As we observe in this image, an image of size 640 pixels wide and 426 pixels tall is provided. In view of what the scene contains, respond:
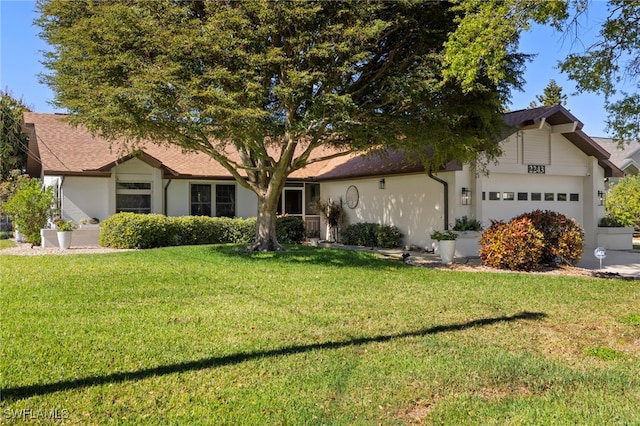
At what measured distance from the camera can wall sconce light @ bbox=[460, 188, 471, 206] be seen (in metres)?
14.7

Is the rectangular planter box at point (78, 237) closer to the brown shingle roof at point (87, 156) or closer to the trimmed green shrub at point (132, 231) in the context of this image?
the trimmed green shrub at point (132, 231)

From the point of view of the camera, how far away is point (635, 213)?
21.2m

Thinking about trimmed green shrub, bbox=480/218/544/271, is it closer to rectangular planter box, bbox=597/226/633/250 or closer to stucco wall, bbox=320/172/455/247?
stucco wall, bbox=320/172/455/247

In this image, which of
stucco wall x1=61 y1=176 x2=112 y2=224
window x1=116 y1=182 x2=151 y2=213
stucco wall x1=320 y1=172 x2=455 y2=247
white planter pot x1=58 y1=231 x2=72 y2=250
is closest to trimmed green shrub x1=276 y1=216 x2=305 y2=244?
stucco wall x1=320 y1=172 x2=455 y2=247

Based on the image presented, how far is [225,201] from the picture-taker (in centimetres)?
2025

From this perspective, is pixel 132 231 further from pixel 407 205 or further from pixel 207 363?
pixel 207 363

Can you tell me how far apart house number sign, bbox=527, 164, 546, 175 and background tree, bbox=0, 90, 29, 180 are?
76.6ft

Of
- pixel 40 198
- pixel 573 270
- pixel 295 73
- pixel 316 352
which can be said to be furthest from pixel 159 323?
pixel 40 198

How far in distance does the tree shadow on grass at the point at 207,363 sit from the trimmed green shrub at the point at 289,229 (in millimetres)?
12552

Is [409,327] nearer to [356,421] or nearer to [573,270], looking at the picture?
[356,421]

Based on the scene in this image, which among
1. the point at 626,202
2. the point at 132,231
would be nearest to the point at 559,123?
the point at 626,202

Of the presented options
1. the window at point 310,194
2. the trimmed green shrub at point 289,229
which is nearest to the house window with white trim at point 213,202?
the trimmed green shrub at point 289,229

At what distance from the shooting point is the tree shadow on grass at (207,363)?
4035 millimetres

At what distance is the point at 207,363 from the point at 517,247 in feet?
29.0
